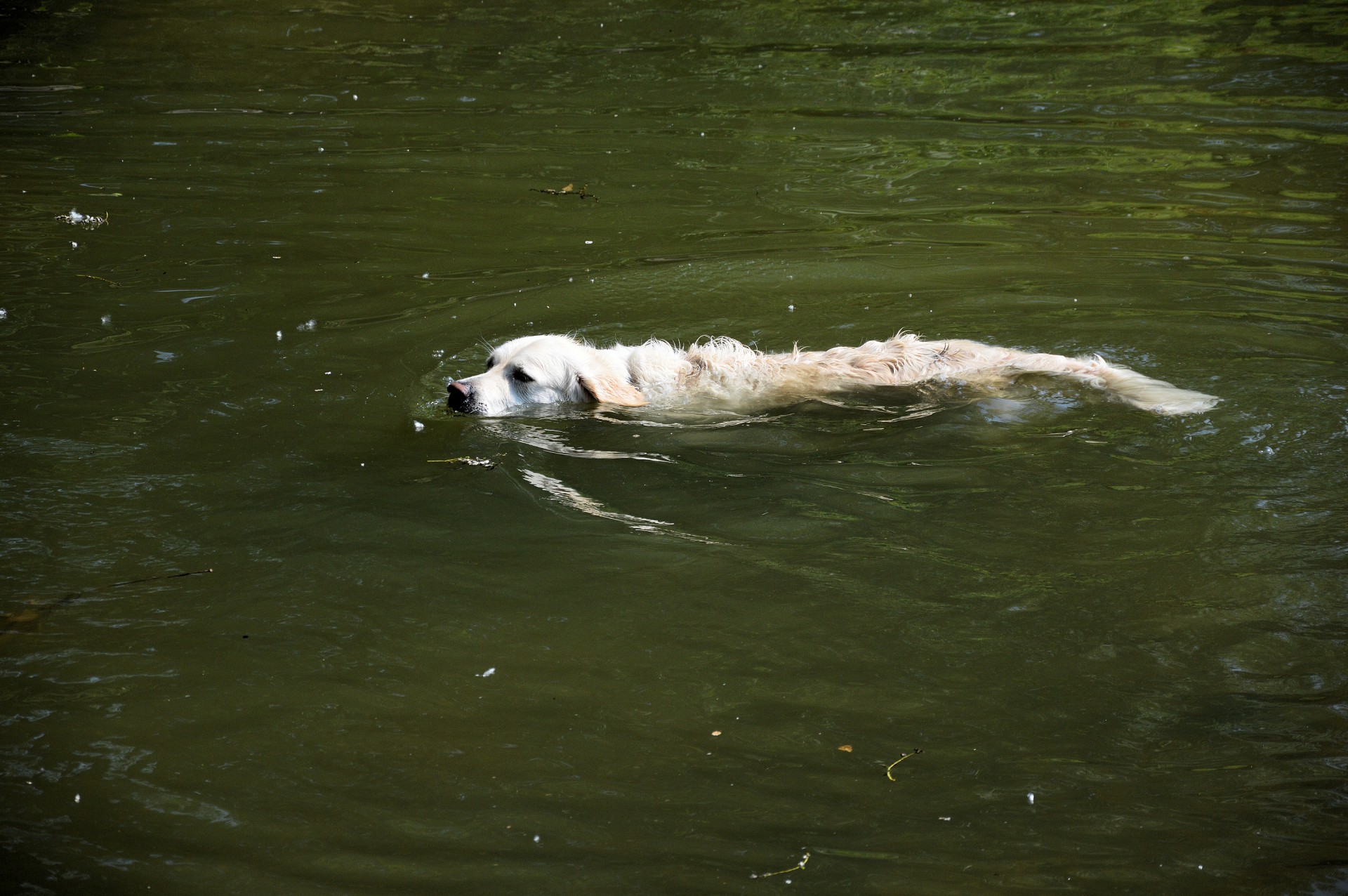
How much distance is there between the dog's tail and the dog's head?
2.70 metres

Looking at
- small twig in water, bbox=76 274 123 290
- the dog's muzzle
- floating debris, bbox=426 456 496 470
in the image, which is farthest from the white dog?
small twig in water, bbox=76 274 123 290

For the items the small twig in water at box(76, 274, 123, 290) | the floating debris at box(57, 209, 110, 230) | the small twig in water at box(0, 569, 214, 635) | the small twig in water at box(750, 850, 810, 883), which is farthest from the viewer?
the floating debris at box(57, 209, 110, 230)

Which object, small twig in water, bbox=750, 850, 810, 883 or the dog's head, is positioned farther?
the dog's head

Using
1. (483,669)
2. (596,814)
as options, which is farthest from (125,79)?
(596,814)

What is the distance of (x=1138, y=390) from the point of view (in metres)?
6.43

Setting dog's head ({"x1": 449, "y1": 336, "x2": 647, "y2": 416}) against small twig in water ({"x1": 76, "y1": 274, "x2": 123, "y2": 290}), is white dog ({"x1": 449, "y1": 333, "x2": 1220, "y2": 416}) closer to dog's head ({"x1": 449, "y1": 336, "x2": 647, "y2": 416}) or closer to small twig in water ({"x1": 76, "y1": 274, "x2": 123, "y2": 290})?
dog's head ({"x1": 449, "y1": 336, "x2": 647, "y2": 416})

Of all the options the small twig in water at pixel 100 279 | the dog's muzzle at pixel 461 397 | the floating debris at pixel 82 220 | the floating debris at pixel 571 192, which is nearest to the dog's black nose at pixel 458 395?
the dog's muzzle at pixel 461 397

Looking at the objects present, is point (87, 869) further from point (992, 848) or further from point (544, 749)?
point (992, 848)

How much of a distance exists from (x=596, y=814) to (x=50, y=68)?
15.9 metres

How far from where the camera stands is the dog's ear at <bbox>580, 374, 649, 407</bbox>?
22.3 ft

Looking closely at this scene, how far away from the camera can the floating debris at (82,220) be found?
9.70 meters

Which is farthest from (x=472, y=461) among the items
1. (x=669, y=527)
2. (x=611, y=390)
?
(x=669, y=527)

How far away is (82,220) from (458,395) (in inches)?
211

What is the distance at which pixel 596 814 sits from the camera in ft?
11.3
